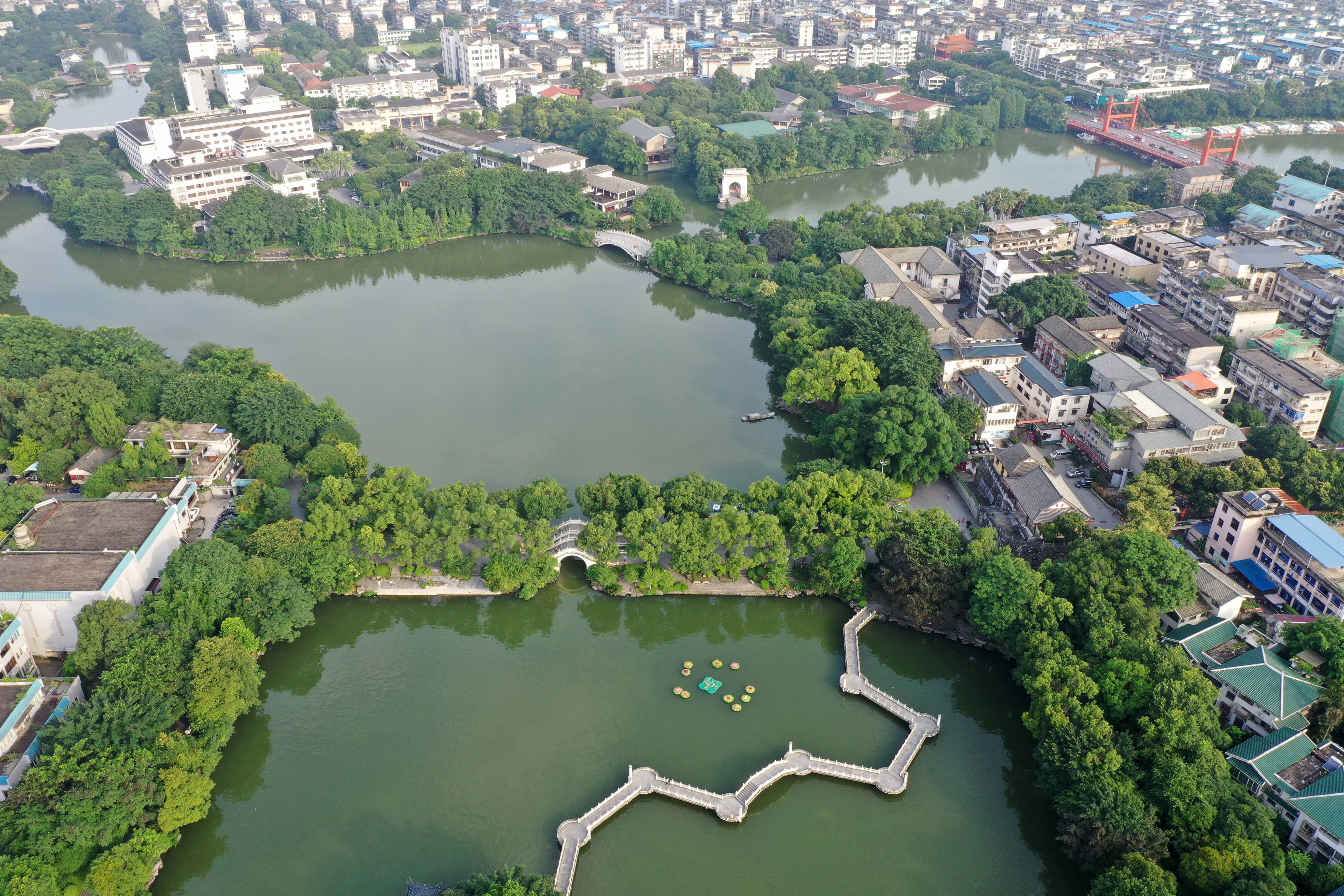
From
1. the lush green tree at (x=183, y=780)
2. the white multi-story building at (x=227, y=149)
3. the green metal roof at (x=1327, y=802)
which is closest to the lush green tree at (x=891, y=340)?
the green metal roof at (x=1327, y=802)

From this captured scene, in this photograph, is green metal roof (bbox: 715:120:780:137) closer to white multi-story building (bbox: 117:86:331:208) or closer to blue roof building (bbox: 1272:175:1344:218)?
white multi-story building (bbox: 117:86:331:208)

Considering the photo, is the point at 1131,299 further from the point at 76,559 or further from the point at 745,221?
the point at 76,559

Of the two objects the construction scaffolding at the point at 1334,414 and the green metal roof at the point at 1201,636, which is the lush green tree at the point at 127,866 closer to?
Result: the green metal roof at the point at 1201,636

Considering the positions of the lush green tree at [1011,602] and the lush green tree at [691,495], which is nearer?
the lush green tree at [1011,602]

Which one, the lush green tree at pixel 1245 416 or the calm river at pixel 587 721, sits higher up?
the lush green tree at pixel 1245 416

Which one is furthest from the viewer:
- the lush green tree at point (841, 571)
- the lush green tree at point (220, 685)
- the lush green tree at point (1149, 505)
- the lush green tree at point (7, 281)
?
the lush green tree at point (7, 281)

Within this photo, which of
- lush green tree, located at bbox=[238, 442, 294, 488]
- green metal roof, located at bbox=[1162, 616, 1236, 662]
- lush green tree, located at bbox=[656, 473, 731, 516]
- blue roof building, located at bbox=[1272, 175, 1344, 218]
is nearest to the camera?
green metal roof, located at bbox=[1162, 616, 1236, 662]

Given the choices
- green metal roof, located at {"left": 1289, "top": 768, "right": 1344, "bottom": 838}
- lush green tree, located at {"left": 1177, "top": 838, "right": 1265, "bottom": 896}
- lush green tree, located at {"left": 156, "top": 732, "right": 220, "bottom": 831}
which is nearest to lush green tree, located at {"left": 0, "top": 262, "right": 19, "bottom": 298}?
lush green tree, located at {"left": 156, "top": 732, "right": 220, "bottom": 831}

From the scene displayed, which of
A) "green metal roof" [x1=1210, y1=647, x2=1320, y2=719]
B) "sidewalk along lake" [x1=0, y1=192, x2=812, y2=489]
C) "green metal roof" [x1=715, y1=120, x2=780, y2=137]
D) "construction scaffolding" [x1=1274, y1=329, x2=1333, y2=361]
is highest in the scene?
"green metal roof" [x1=715, y1=120, x2=780, y2=137]
